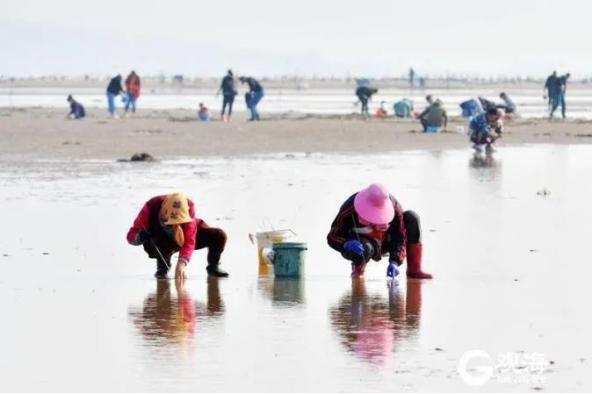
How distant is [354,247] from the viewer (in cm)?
1438

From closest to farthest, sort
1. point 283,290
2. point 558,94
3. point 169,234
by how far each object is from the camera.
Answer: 1. point 283,290
2. point 169,234
3. point 558,94

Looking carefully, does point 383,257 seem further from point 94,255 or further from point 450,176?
point 450,176

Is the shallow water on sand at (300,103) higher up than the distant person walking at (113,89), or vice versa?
the distant person walking at (113,89)

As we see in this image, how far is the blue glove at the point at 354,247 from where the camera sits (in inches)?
566

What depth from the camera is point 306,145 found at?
116 ft

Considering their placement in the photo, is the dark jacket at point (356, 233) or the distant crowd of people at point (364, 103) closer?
the dark jacket at point (356, 233)

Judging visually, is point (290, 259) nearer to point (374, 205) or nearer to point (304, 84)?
point (374, 205)

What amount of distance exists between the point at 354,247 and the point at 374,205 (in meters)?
0.39

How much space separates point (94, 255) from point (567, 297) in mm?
4575

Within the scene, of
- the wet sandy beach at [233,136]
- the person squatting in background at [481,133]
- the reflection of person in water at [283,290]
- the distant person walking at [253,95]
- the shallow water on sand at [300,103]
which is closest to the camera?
the reflection of person in water at [283,290]

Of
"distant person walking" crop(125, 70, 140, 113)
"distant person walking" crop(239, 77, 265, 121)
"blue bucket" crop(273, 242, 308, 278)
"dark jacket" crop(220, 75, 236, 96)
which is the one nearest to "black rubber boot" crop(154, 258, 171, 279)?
"blue bucket" crop(273, 242, 308, 278)

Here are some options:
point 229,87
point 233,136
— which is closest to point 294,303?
point 233,136

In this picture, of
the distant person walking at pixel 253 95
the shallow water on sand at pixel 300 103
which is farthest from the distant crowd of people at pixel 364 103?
the shallow water on sand at pixel 300 103

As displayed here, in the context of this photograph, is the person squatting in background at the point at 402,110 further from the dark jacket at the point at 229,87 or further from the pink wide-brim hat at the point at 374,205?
the pink wide-brim hat at the point at 374,205
